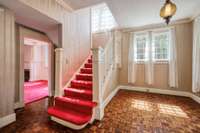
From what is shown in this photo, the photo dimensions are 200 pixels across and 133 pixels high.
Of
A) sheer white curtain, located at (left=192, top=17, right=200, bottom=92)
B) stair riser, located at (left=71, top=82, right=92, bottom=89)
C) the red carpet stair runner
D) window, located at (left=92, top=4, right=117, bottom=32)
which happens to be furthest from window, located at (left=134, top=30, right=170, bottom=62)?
the red carpet stair runner

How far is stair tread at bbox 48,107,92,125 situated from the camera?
1.85 meters

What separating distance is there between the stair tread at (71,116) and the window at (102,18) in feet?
12.4

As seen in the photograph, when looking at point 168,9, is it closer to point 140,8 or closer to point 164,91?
point 140,8

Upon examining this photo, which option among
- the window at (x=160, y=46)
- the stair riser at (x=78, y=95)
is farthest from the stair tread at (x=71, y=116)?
the window at (x=160, y=46)

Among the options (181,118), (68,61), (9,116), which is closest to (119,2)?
(68,61)

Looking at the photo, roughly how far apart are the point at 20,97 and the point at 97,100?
7.37ft

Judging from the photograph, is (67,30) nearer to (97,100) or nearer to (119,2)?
(119,2)

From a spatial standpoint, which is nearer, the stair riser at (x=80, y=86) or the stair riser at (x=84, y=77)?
the stair riser at (x=80, y=86)

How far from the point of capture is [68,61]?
Answer: 3061 mm

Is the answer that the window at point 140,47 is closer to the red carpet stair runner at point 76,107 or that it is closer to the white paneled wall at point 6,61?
the red carpet stair runner at point 76,107

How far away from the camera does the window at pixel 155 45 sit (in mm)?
3934

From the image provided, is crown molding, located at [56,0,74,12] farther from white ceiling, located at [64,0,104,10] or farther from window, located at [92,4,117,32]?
window, located at [92,4,117,32]

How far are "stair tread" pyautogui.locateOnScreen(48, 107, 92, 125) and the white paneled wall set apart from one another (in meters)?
0.88

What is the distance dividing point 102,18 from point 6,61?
3980mm
